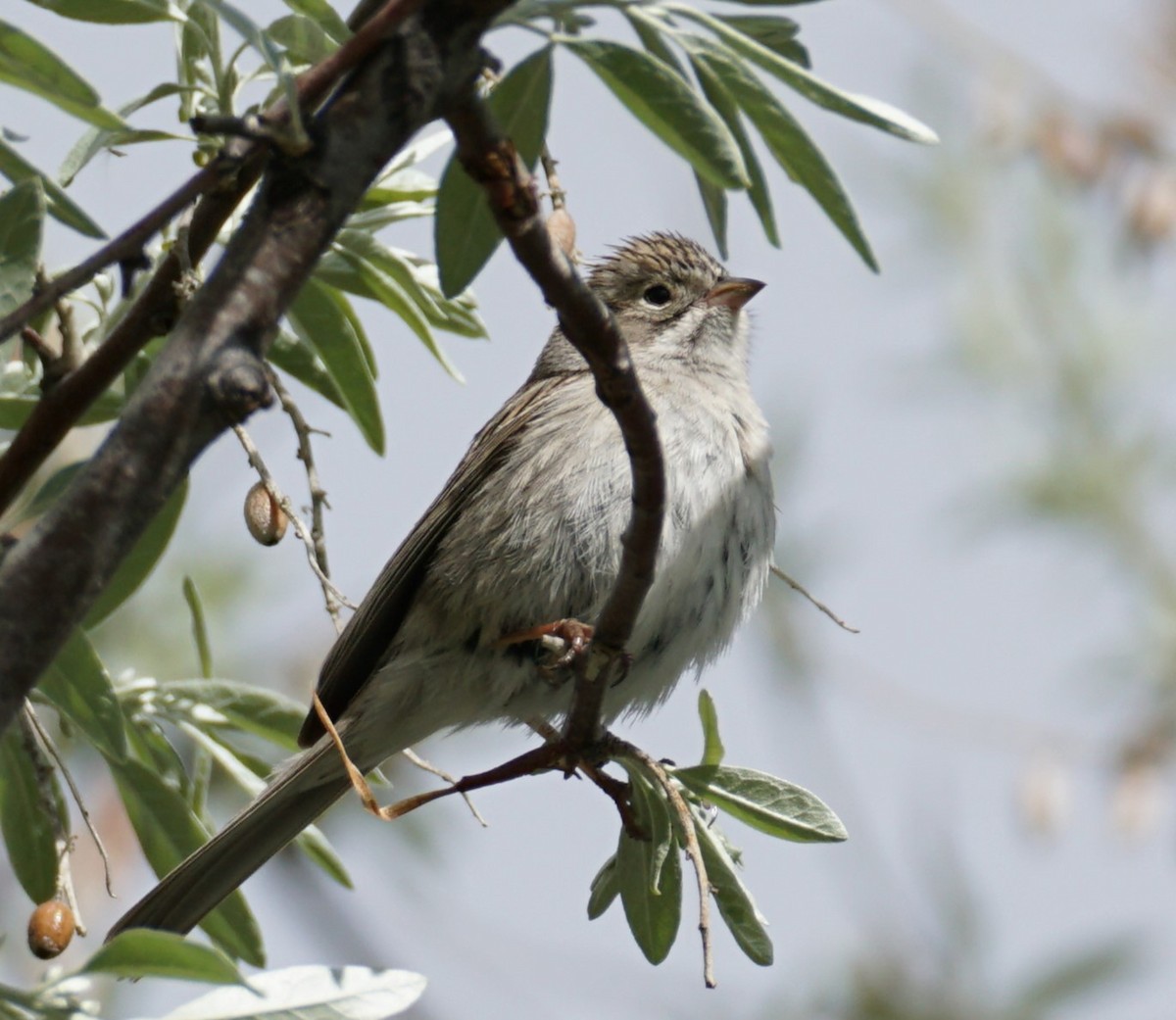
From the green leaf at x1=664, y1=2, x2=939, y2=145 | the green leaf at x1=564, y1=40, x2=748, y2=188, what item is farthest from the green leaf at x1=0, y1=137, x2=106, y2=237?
the green leaf at x1=664, y1=2, x2=939, y2=145

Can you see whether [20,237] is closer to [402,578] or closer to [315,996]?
[315,996]

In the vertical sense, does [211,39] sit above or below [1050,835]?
above

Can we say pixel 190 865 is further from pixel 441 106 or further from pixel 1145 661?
pixel 1145 661

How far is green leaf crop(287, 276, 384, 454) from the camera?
9.87 ft

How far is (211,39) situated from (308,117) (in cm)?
98

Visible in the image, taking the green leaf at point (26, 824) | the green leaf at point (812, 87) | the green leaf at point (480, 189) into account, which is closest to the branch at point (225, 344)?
the green leaf at point (480, 189)

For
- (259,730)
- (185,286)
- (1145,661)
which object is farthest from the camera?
(1145,661)

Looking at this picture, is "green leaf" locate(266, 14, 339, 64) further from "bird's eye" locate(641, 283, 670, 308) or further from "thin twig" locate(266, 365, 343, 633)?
"bird's eye" locate(641, 283, 670, 308)

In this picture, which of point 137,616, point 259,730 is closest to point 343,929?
point 137,616

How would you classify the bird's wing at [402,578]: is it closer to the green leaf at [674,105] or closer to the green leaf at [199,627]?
the green leaf at [199,627]

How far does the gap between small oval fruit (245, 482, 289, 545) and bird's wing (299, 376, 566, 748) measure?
1.22 meters

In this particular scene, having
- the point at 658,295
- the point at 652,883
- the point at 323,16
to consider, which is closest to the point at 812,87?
the point at 323,16

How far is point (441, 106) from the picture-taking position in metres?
1.74

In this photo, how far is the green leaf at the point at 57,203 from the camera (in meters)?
2.18
